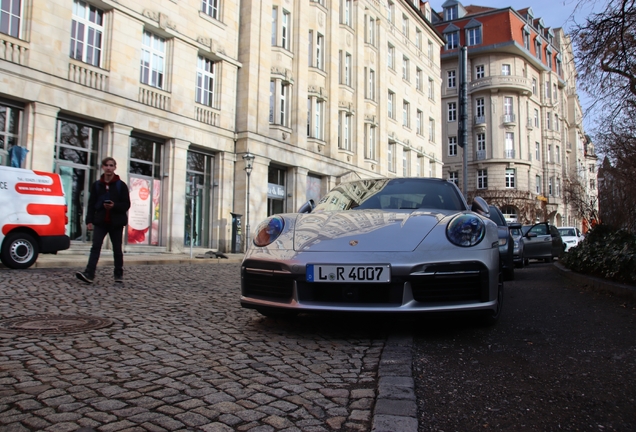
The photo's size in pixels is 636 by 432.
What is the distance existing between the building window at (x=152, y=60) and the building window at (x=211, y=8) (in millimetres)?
2792

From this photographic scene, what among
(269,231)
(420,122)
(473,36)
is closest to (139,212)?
(269,231)

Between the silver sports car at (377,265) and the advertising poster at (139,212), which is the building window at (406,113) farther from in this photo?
the silver sports car at (377,265)

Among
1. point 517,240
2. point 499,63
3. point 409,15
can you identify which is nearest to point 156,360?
point 517,240

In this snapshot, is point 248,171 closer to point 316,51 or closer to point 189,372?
point 316,51

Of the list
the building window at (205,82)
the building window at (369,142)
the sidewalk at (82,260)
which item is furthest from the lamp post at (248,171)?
the building window at (369,142)

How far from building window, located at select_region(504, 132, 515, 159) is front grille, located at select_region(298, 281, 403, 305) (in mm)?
56356

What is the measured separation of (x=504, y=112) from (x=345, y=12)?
3190cm

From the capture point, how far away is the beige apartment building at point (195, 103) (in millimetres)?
14469

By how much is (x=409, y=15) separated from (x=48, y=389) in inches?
1582

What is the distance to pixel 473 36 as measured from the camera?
5569 centimetres

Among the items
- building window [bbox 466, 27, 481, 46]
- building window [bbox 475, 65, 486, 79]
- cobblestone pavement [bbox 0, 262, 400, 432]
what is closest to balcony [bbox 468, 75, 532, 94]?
building window [bbox 475, 65, 486, 79]

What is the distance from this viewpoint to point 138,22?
1741cm

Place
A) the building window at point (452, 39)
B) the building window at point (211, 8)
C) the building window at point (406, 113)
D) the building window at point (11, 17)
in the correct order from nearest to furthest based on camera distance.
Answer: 1. the building window at point (11, 17)
2. the building window at point (211, 8)
3. the building window at point (406, 113)
4. the building window at point (452, 39)

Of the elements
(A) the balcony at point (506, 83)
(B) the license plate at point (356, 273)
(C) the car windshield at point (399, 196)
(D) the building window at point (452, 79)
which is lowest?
(B) the license plate at point (356, 273)
